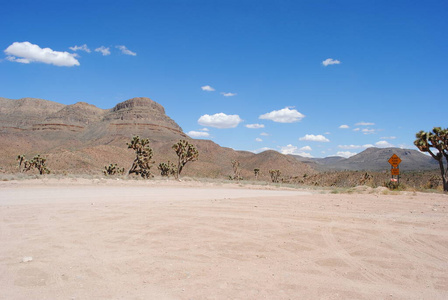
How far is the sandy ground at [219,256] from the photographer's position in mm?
4637

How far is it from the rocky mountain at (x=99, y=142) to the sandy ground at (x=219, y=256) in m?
60.9

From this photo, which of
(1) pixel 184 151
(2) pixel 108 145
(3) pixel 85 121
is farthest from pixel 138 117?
(1) pixel 184 151

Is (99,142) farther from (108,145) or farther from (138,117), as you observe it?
(138,117)

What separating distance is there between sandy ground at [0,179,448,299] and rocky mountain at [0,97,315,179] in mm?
60867

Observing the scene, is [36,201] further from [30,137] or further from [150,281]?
[30,137]

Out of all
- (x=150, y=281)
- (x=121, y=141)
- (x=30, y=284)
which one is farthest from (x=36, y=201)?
(x=121, y=141)

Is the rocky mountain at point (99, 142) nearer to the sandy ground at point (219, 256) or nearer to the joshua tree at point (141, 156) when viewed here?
the joshua tree at point (141, 156)

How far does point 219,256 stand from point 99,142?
465ft

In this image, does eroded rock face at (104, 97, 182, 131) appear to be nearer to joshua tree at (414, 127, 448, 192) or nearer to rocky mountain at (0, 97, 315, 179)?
rocky mountain at (0, 97, 315, 179)

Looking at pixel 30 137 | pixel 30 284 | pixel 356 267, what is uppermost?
pixel 30 137

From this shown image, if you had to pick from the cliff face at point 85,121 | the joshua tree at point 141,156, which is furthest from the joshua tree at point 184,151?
the cliff face at point 85,121

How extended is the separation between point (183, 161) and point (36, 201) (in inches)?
1358

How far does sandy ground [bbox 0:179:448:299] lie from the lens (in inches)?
183

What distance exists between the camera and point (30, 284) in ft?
15.5
